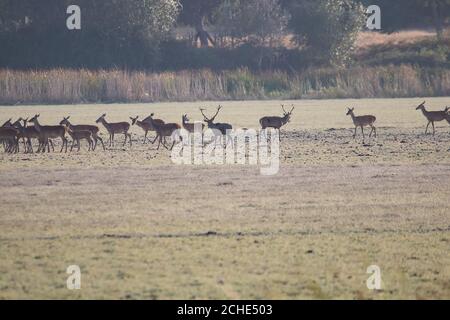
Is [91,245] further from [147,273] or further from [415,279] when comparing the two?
[415,279]

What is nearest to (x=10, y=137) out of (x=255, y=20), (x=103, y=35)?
(x=103, y=35)

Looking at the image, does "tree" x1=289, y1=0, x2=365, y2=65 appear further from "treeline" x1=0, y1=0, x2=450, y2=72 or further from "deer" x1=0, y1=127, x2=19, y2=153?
"deer" x1=0, y1=127, x2=19, y2=153

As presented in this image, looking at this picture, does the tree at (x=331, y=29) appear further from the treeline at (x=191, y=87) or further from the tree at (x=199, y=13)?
the treeline at (x=191, y=87)

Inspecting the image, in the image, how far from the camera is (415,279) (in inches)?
446

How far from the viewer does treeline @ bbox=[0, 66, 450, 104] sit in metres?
48.3

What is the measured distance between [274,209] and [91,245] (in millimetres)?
3857

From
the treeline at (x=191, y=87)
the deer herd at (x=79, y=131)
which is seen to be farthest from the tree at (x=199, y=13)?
the deer herd at (x=79, y=131)

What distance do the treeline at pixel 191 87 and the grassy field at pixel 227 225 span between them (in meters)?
23.8

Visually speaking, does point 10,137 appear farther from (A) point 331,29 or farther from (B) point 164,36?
(A) point 331,29

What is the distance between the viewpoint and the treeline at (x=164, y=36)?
65.1 meters

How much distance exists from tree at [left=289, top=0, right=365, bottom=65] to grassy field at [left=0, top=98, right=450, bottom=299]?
40093mm

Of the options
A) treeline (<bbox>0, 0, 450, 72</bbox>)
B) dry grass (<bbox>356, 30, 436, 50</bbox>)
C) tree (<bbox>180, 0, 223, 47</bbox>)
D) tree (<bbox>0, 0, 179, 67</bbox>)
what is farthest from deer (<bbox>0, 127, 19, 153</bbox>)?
tree (<bbox>180, 0, 223, 47</bbox>)

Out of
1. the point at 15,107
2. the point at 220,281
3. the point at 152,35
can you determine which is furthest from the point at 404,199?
the point at 152,35

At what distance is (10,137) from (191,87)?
25992 millimetres
